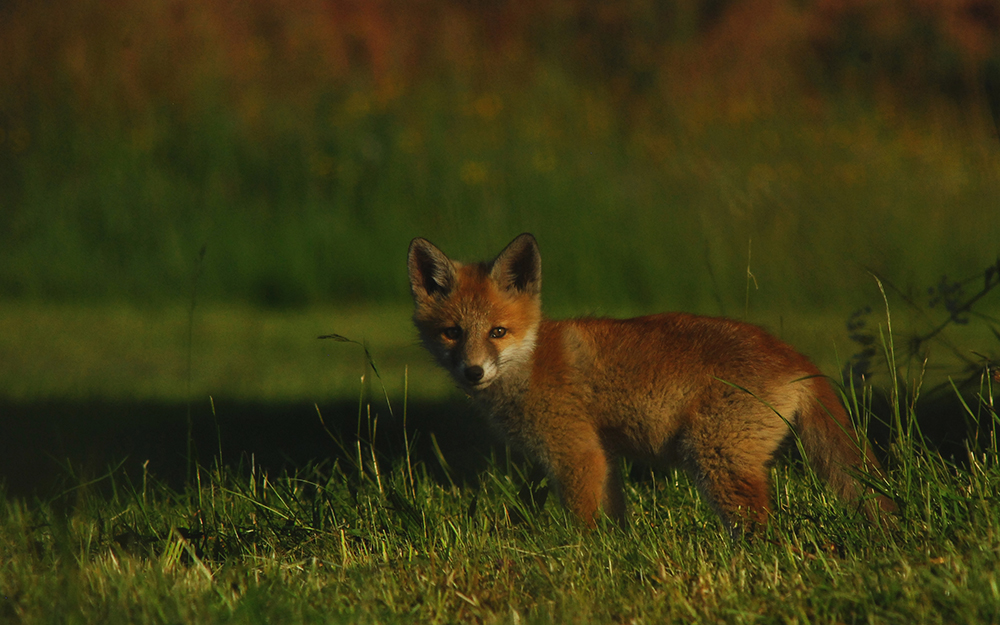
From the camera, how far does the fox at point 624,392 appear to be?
116 inches

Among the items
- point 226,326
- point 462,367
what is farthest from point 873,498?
point 226,326

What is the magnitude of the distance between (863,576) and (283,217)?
639 cm

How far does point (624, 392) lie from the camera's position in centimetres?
323

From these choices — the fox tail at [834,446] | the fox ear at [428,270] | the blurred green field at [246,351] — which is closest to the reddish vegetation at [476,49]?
the blurred green field at [246,351]

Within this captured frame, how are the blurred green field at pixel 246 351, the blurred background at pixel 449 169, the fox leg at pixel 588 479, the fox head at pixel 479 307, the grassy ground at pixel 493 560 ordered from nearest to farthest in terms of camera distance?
the grassy ground at pixel 493 560
the fox leg at pixel 588 479
the fox head at pixel 479 307
the blurred green field at pixel 246 351
the blurred background at pixel 449 169

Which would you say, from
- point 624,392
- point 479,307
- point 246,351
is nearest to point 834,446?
point 624,392

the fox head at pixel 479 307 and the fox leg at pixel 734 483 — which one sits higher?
the fox head at pixel 479 307

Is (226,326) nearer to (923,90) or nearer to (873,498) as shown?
(873,498)

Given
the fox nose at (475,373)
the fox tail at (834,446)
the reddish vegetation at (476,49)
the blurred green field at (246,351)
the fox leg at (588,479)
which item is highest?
the reddish vegetation at (476,49)

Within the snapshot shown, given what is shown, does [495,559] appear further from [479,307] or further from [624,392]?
[479,307]

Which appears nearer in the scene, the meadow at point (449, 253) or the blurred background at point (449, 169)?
the meadow at point (449, 253)

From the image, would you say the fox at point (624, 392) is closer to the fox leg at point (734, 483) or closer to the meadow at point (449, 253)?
the fox leg at point (734, 483)

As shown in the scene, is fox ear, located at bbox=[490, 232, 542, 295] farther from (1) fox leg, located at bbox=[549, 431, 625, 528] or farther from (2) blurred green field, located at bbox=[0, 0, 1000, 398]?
(2) blurred green field, located at bbox=[0, 0, 1000, 398]

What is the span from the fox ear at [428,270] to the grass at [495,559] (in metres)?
0.79
